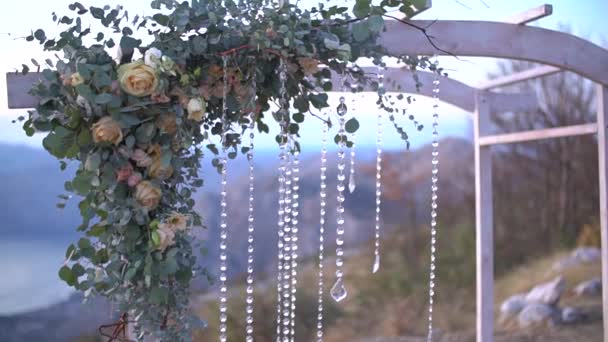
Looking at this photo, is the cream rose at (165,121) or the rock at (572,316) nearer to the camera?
the cream rose at (165,121)

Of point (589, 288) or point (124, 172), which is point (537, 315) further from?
point (124, 172)

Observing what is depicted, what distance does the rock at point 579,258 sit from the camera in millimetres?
7422

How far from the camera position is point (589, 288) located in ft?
23.4

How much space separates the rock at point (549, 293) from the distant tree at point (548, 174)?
567 millimetres

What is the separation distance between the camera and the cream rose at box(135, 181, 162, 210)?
1932mm

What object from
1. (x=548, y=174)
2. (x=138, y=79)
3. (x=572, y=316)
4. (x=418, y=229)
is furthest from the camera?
(x=548, y=174)

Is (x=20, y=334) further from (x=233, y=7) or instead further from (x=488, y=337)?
(x=233, y=7)

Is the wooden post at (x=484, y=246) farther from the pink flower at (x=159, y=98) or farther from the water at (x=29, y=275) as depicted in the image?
the water at (x=29, y=275)

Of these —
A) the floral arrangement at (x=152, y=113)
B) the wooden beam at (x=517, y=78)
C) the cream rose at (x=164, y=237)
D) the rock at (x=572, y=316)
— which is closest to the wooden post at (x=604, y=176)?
the wooden beam at (x=517, y=78)

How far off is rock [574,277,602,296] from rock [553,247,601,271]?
26 centimetres

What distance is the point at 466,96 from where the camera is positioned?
14.0ft

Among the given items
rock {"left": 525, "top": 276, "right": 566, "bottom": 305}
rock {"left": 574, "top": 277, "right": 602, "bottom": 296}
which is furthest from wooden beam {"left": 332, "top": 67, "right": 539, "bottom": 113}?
rock {"left": 574, "top": 277, "right": 602, "bottom": 296}

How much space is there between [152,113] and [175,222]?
0.94 feet

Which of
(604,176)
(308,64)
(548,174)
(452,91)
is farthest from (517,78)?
(548,174)
